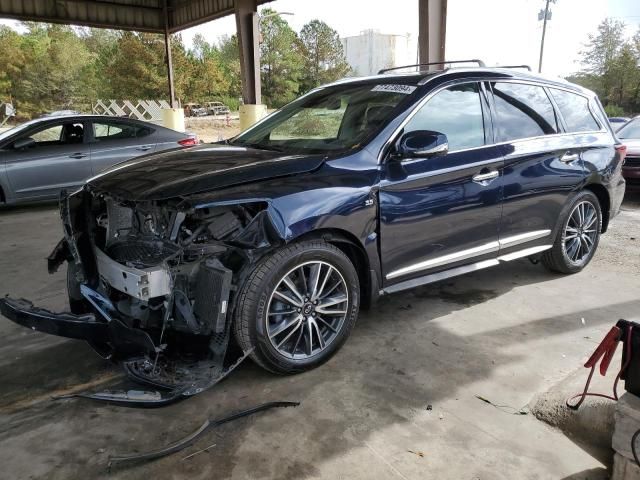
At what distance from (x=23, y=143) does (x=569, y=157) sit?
7.13 meters

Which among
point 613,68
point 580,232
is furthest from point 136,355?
point 613,68

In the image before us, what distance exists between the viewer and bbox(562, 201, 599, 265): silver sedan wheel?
15.1 ft

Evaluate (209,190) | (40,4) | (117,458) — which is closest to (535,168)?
(209,190)

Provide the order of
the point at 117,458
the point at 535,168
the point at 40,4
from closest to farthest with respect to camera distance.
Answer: the point at 117,458 → the point at 535,168 → the point at 40,4

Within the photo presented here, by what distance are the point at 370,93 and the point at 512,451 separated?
2.54 metres

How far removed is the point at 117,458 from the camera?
2303 millimetres

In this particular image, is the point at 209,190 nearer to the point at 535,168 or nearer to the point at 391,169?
the point at 391,169

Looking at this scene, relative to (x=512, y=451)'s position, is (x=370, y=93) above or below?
above

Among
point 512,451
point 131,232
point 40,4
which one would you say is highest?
point 40,4

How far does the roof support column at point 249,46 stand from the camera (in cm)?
1218

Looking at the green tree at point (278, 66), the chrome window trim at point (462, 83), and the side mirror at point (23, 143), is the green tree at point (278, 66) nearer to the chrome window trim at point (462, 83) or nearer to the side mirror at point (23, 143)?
the side mirror at point (23, 143)

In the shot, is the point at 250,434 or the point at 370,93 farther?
the point at 370,93

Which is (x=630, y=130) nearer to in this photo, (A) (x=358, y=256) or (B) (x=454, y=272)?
(B) (x=454, y=272)

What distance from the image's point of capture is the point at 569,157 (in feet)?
14.2
